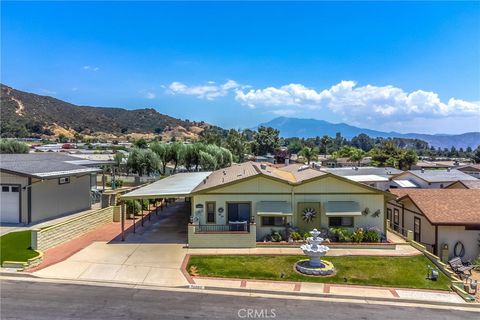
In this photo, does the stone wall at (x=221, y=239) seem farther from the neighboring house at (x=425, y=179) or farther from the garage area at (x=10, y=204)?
the neighboring house at (x=425, y=179)

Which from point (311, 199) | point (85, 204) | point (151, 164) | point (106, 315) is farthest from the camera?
point (151, 164)

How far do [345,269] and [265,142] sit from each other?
9071cm

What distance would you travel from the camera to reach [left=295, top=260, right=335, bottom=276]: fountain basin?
16.4 metres

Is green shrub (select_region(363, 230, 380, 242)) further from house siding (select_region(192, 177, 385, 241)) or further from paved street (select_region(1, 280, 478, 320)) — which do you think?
paved street (select_region(1, 280, 478, 320))

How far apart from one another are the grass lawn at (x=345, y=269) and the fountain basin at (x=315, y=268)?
257mm

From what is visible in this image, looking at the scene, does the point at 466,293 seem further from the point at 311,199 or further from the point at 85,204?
the point at 85,204

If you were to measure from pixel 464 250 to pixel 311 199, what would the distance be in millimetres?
9035

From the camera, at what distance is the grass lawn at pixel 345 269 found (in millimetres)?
16031

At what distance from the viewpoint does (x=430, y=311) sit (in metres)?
13.5

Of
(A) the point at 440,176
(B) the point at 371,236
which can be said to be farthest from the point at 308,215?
(A) the point at 440,176

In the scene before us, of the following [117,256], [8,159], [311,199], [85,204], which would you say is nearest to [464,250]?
[311,199]

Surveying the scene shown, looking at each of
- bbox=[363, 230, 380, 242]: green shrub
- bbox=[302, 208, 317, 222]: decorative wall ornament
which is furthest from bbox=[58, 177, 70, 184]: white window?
bbox=[363, 230, 380, 242]: green shrub

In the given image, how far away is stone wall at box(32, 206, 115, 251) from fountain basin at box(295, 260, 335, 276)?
12.3 meters

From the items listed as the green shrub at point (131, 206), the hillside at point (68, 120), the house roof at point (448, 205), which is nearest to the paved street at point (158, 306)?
the house roof at point (448, 205)
